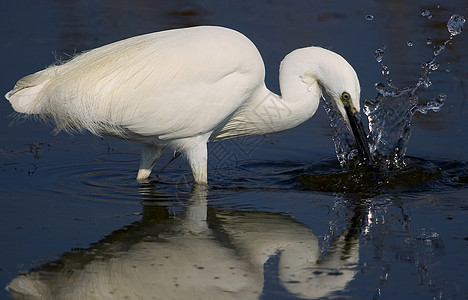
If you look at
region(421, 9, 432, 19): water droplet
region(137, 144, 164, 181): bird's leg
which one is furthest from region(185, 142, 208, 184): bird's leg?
region(421, 9, 432, 19): water droplet

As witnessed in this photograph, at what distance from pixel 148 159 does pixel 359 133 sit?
1.61m

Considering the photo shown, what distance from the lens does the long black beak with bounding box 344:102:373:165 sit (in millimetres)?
5875

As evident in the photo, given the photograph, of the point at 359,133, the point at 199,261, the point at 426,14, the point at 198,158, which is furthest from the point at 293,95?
the point at 426,14

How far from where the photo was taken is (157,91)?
5652 mm

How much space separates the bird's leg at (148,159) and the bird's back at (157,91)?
1.24 ft

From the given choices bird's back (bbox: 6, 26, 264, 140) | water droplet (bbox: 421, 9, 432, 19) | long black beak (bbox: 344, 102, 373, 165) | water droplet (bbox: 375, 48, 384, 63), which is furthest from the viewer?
water droplet (bbox: 421, 9, 432, 19)

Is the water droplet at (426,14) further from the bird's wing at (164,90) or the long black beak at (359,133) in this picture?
the bird's wing at (164,90)

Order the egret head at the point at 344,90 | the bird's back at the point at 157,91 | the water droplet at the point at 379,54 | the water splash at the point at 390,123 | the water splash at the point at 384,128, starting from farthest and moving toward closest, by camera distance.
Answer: the water droplet at the point at 379,54 < the water splash at the point at 390,123 < the water splash at the point at 384,128 < the egret head at the point at 344,90 < the bird's back at the point at 157,91

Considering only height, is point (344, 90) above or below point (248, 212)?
above

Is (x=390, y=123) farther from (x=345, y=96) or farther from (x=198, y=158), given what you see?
(x=198, y=158)

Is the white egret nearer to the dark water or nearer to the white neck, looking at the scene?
the white neck

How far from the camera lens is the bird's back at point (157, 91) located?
18.4 feet

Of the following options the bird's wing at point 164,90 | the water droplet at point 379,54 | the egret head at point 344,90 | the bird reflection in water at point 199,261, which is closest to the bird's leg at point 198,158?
the bird's wing at point 164,90

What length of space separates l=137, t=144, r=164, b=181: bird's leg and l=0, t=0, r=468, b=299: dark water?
0.12m
